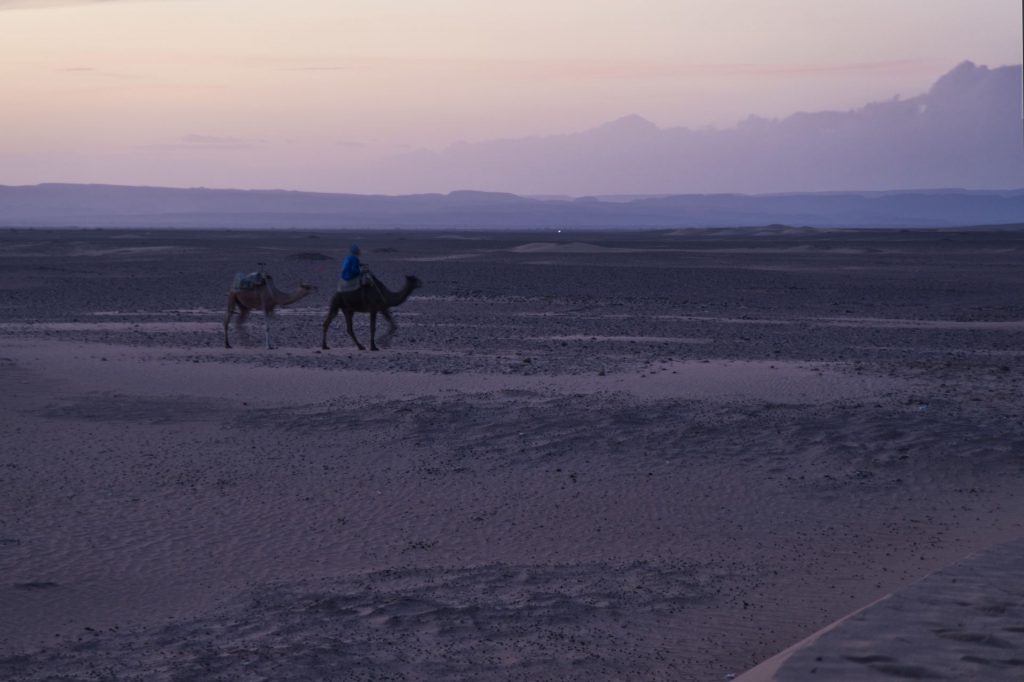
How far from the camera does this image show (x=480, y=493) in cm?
1234

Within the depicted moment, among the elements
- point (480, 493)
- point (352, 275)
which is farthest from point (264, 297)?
point (480, 493)

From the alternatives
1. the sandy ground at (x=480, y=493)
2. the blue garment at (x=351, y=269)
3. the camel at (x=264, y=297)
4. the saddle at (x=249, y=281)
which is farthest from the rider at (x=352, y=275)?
the saddle at (x=249, y=281)

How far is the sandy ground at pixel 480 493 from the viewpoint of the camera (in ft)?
27.5

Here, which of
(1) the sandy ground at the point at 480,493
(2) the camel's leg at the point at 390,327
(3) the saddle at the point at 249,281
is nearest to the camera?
(1) the sandy ground at the point at 480,493

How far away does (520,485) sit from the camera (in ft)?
41.5

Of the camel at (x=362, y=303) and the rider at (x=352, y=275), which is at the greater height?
the rider at (x=352, y=275)

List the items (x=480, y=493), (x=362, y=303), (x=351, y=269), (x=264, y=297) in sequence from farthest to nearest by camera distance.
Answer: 1. (x=264, y=297)
2. (x=362, y=303)
3. (x=351, y=269)
4. (x=480, y=493)

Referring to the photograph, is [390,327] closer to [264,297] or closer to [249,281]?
[264,297]

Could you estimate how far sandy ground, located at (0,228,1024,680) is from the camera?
8383 mm

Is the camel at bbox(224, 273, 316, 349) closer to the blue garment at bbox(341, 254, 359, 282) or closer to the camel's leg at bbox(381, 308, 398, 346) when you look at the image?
the blue garment at bbox(341, 254, 359, 282)

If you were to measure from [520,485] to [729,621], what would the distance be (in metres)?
4.16

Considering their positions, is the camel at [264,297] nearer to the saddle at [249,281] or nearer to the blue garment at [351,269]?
the saddle at [249,281]

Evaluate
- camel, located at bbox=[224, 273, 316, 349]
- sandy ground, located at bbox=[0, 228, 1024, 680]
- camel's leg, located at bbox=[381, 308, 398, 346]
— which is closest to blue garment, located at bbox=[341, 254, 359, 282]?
camel, located at bbox=[224, 273, 316, 349]

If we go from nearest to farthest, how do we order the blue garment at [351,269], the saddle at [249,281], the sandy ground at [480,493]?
1. the sandy ground at [480,493]
2. the blue garment at [351,269]
3. the saddle at [249,281]
